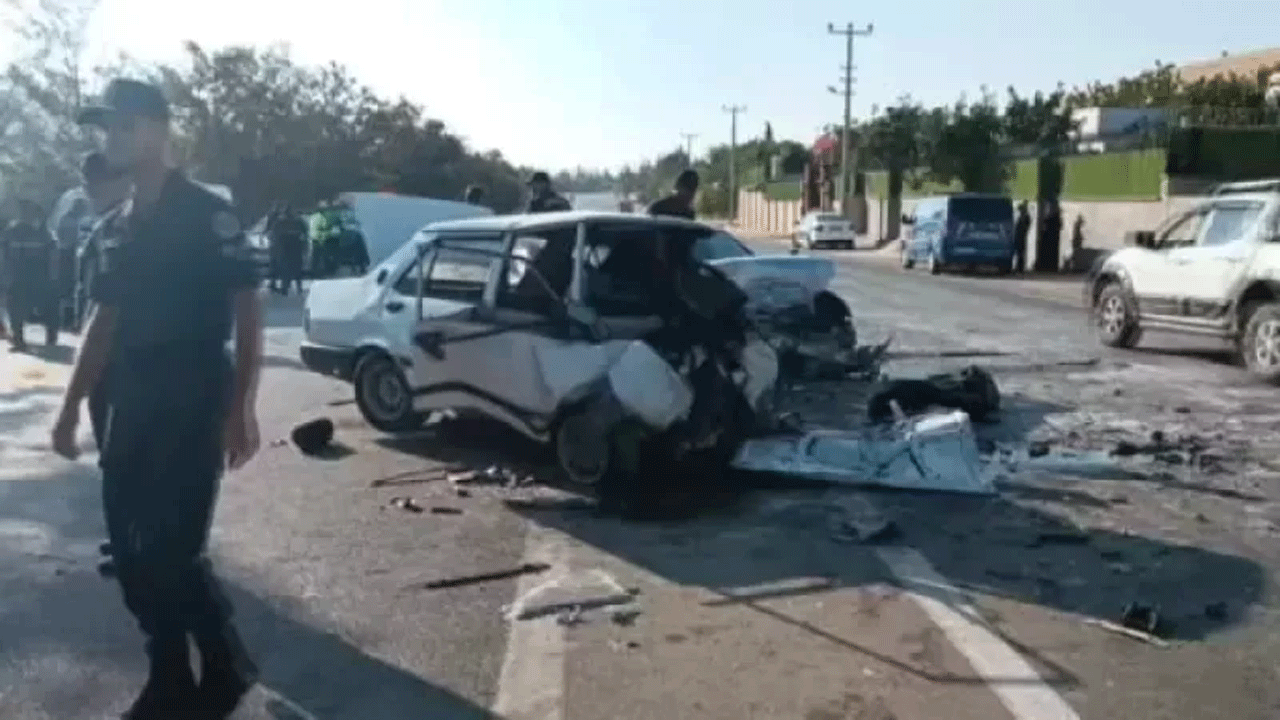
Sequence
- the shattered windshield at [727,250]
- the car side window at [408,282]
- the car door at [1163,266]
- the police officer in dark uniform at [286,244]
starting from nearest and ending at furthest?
the car side window at [408,282] → the shattered windshield at [727,250] → the car door at [1163,266] → the police officer in dark uniform at [286,244]

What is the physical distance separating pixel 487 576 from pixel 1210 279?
11.7 meters

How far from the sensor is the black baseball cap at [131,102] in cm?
457

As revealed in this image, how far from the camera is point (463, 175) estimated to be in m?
64.6

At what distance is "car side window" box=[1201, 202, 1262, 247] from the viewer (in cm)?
1599

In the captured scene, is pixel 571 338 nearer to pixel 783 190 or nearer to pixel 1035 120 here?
pixel 1035 120

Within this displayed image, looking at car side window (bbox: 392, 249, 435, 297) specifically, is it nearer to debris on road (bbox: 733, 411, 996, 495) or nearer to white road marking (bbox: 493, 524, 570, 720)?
debris on road (bbox: 733, 411, 996, 495)

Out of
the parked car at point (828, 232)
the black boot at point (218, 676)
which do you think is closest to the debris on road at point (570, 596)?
the black boot at point (218, 676)

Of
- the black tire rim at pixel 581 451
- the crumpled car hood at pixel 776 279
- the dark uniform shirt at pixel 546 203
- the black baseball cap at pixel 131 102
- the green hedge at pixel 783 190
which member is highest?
the black baseball cap at pixel 131 102

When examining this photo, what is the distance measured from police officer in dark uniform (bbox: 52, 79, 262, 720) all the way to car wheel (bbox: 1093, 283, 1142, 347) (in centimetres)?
1502

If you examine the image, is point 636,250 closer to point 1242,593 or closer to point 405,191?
point 1242,593

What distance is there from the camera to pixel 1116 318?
18312 mm

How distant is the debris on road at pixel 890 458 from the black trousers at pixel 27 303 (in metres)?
10.8

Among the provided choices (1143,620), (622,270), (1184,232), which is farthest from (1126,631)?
(1184,232)

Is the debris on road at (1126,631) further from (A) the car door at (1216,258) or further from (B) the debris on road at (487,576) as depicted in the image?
(A) the car door at (1216,258)
